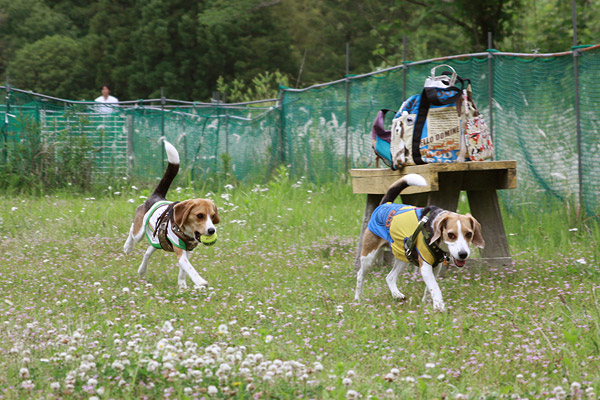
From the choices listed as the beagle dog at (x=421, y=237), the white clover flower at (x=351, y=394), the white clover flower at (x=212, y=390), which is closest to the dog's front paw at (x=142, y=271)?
the beagle dog at (x=421, y=237)

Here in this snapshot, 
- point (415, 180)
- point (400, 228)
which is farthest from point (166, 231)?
point (415, 180)

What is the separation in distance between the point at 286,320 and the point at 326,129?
799 cm

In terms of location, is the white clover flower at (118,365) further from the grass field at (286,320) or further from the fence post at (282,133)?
the fence post at (282,133)

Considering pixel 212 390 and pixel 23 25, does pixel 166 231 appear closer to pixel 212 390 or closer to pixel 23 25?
pixel 212 390

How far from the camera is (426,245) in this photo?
5.23m

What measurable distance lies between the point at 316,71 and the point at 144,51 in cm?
1140

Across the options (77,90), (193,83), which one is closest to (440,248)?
(193,83)

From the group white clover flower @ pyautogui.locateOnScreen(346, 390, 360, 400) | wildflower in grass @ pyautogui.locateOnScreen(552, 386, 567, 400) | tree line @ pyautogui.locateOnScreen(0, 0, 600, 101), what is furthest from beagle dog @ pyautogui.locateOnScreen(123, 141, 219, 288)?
tree line @ pyautogui.locateOnScreen(0, 0, 600, 101)

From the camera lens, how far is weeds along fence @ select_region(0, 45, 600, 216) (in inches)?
322

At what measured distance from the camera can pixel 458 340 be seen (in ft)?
14.4

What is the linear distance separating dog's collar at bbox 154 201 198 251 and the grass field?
40 cm

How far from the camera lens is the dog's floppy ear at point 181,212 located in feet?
19.2

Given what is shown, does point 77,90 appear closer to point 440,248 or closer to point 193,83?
point 193,83

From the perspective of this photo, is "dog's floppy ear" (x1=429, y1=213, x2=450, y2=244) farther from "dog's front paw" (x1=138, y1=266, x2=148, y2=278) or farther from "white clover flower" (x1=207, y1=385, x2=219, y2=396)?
"dog's front paw" (x1=138, y1=266, x2=148, y2=278)
